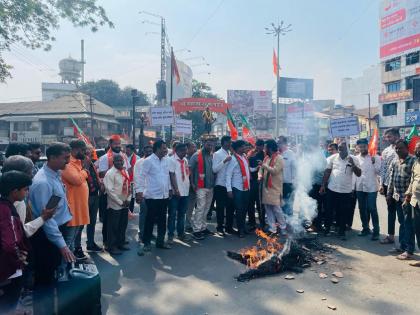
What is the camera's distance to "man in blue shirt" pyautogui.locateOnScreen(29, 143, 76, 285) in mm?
3559

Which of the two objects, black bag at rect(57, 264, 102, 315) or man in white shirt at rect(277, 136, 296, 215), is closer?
black bag at rect(57, 264, 102, 315)

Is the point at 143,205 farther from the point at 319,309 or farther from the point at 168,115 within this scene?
the point at 168,115

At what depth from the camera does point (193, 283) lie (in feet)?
15.9

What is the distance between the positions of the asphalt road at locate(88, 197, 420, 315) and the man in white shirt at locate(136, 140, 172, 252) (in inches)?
20.8

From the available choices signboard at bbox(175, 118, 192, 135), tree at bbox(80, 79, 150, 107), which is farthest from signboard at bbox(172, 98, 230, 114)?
tree at bbox(80, 79, 150, 107)

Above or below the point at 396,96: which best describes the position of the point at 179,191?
below

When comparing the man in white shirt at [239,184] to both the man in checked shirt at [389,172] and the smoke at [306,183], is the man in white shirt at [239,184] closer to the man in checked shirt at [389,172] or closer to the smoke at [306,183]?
the smoke at [306,183]

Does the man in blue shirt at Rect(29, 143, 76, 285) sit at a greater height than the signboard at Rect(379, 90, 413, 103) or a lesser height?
lesser

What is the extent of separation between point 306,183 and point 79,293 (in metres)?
6.18

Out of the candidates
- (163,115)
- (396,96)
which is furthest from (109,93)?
(163,115)


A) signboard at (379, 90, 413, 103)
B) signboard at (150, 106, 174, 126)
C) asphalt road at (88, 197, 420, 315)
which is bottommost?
asphalt road at (88, 197, 420, 315)

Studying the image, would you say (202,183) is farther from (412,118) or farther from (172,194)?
(412,118)

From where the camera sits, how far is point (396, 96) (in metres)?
38.2

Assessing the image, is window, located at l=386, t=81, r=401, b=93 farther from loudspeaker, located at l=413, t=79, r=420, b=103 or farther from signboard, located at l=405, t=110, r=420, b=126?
loudspeaker, located at l=413, t=79, r=420, b=103
